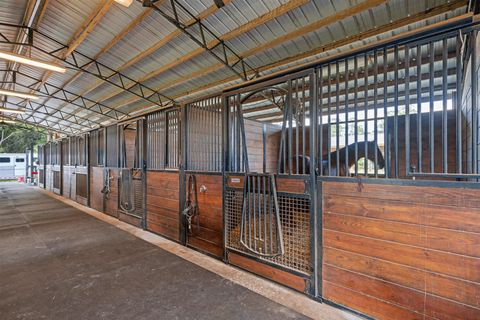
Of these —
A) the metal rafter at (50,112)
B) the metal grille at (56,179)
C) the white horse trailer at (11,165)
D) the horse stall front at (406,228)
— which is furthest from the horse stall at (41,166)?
the horse stall front at (406,228)

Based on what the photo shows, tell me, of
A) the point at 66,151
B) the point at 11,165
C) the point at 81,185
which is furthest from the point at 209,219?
the point at 11,165

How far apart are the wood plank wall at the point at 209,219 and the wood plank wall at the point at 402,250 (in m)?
1.37

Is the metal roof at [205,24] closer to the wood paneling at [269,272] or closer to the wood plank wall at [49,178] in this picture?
the wood paneling at [269,272]

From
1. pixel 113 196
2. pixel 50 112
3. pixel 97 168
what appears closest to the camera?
pixel 113 196

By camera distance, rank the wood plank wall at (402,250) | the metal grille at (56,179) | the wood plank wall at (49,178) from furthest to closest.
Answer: the wood plank wall at (49,178) < the metal grille at (56,179) < the wood plank wall at (402,250)

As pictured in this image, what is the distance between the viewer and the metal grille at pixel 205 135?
302cm

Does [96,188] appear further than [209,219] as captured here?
Yes

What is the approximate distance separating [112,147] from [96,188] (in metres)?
1.52

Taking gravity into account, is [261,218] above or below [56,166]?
below

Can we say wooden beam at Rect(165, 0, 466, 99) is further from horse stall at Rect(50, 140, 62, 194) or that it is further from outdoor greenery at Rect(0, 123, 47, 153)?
outdoor greenery at Rect(0, 123, 47, 153)

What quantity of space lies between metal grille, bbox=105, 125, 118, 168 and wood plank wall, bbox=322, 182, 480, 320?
4.76 m

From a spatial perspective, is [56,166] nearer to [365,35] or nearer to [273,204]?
[273,204]

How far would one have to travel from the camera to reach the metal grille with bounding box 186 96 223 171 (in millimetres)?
3021

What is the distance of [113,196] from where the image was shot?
5.20 meters
